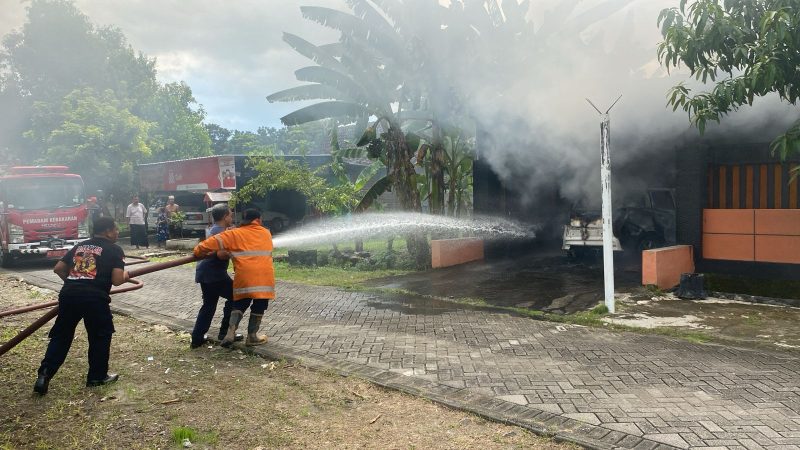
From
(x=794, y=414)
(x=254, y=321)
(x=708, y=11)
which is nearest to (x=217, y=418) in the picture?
(x=254, y=321)

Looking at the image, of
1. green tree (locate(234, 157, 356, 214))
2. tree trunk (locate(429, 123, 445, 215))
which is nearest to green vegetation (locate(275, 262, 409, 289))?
green tree (locate(234, 157, 356, 214))

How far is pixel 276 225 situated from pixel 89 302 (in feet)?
57.4

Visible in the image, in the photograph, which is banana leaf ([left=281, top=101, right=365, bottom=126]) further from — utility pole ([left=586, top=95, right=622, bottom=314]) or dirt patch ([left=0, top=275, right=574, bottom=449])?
dirt patch ([left=0, top=275, right=574, bottom=449])

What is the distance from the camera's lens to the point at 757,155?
1011 cm

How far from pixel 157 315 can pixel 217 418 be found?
178 inches

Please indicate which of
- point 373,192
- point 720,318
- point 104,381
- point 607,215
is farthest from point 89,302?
point 373,192

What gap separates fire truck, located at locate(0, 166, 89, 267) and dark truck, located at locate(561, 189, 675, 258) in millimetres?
12750

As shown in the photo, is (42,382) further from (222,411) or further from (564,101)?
(564,101)

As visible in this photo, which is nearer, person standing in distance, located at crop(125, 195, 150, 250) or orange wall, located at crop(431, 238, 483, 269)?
orange wall, located at crop(431, 238, 483, 269)

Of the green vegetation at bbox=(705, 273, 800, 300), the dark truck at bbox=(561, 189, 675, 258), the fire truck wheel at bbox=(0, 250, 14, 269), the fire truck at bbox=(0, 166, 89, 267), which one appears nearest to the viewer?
the green vegetation at bbox=(705, 273, 800, 300)

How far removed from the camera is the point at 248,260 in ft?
20.3

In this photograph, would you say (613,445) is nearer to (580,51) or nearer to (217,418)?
(217,418)

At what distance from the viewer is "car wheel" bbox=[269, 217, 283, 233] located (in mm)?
22377

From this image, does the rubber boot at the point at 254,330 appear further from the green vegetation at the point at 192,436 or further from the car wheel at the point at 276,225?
the car wheel at the point at 276,225
